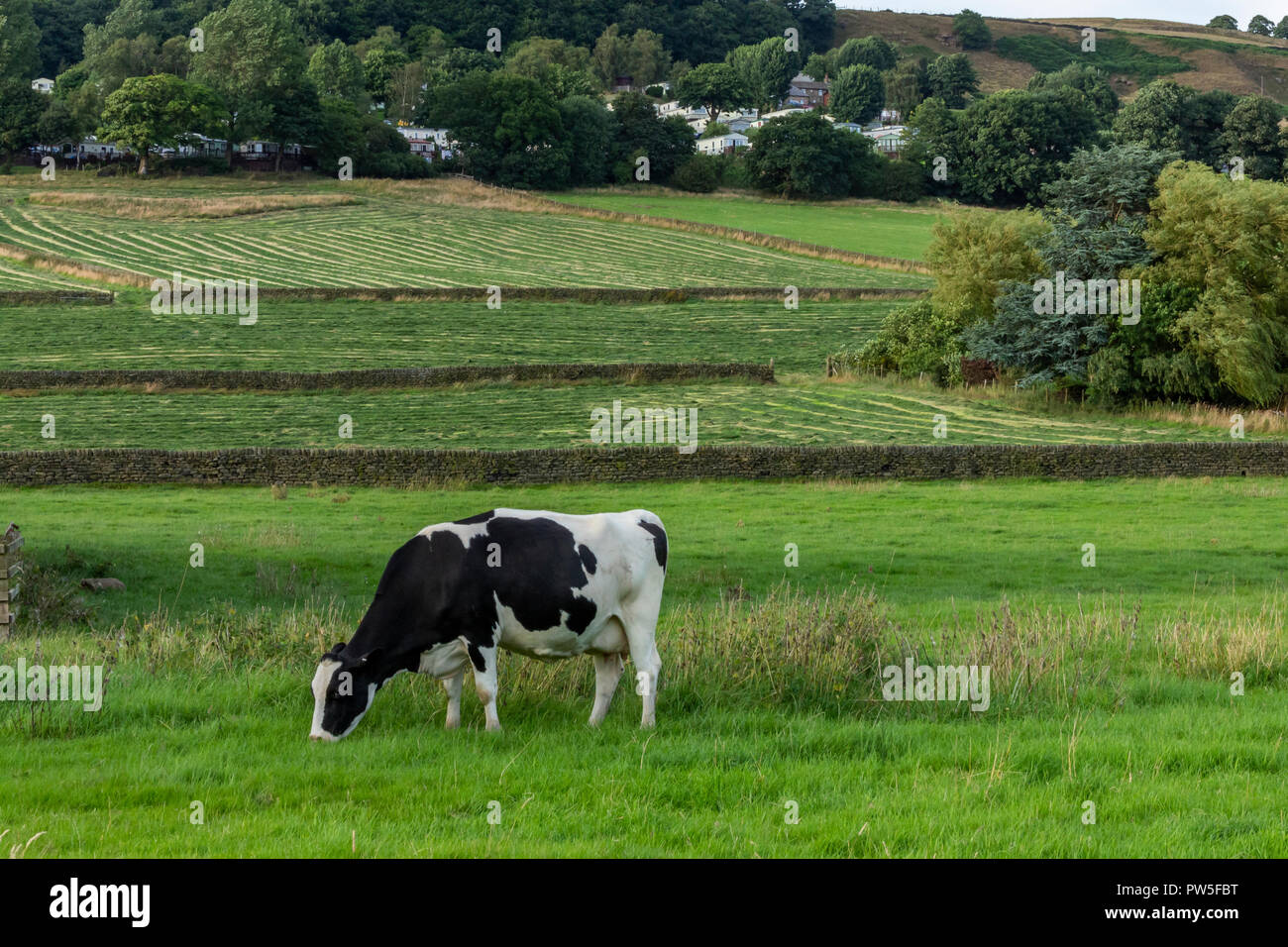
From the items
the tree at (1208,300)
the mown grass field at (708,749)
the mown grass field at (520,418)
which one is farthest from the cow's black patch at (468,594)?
the tree at (1208,300)

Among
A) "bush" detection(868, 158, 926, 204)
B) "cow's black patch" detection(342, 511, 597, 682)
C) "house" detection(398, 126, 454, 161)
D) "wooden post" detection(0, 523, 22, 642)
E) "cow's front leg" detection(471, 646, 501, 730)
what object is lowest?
"wooden post" detection(0, 523, 22, 642)

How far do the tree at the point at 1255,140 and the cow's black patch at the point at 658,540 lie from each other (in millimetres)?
138738

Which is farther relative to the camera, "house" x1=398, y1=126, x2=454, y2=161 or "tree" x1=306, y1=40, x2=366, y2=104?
"tree" x1=306, y1=40, x2=366, y2=104

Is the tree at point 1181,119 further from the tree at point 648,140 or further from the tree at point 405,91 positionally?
the tree at point 405,91

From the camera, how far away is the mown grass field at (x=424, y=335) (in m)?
58.1

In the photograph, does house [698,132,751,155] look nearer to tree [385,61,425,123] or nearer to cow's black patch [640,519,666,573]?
tree [385,61,425,123]

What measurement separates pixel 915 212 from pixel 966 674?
123m

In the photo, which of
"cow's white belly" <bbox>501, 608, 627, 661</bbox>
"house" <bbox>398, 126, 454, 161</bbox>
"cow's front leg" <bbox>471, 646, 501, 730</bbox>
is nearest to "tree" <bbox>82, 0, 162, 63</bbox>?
"house" <bbox>398, 126, 454, 161</bbox>

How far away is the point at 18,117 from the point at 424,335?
75276 mm

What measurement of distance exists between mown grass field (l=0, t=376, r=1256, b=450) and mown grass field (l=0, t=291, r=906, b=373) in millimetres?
→ 6206

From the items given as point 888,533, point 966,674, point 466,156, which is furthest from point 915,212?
point 966,674

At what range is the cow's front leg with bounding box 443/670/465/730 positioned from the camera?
11273mm

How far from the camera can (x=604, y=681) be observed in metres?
11.6
